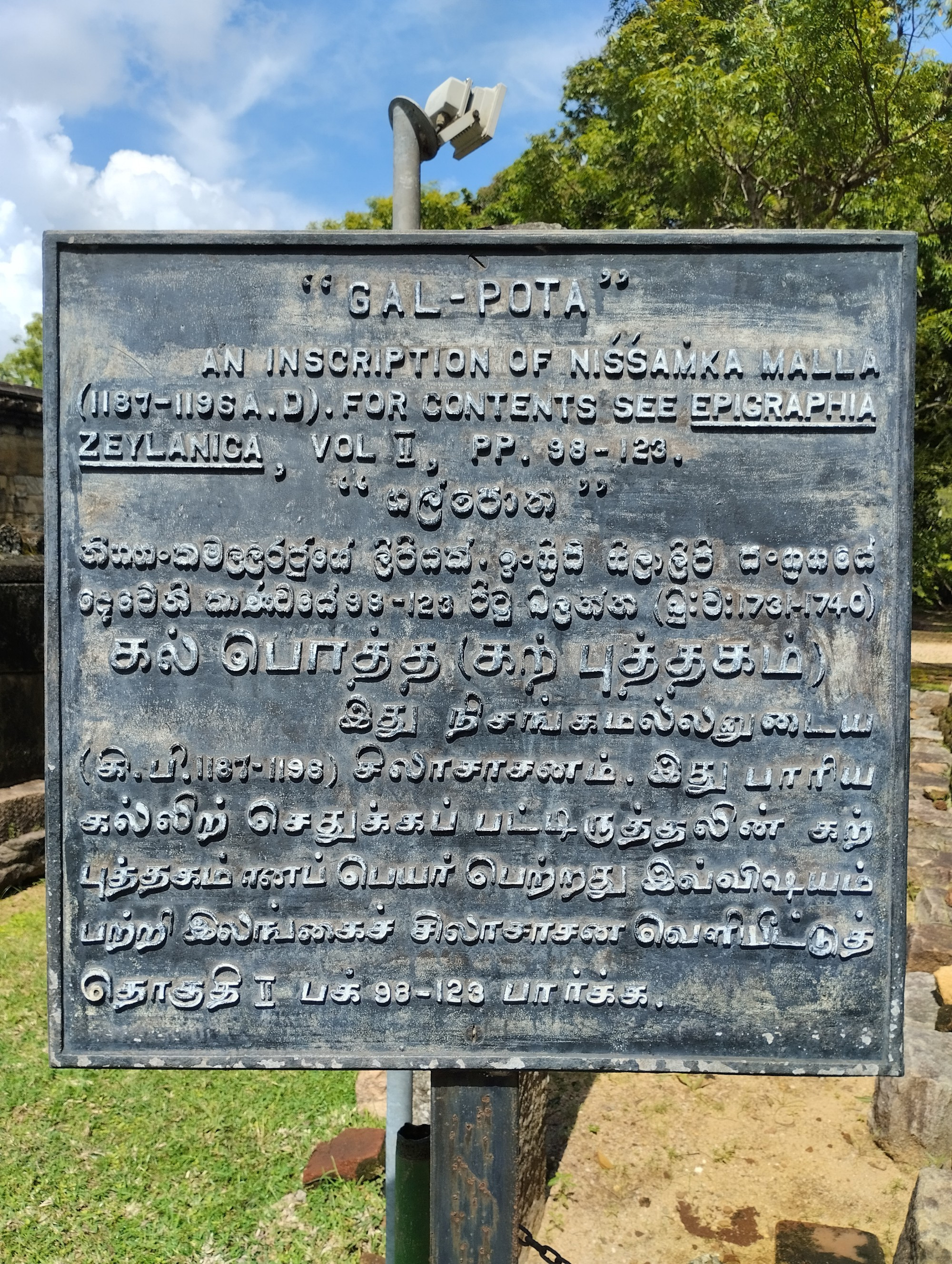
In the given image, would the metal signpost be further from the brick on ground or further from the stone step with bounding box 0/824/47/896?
the stone step with bounding box 0/824/47/896

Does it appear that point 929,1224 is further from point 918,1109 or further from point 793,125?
point 793,125

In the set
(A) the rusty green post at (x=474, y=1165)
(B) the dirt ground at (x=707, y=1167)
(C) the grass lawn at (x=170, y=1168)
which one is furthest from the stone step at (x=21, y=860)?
(A) the rusty green post at (x=474, y=1165)

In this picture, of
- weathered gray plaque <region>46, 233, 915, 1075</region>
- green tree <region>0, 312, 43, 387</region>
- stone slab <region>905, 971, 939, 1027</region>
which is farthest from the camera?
green tree <region>0, 312, 43, 387</region>

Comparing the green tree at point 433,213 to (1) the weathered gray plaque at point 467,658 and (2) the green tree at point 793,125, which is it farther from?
(1) the weathered gray plaque at point 467,658

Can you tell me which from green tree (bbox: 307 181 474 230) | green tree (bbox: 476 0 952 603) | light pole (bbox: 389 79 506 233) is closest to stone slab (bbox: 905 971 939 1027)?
light pole (bbox: 389 79 506 233)

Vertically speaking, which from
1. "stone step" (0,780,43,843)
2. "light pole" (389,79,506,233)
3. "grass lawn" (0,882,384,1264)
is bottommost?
"grass lawn" (0,882,384,1264)

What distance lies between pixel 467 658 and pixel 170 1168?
2.76 m

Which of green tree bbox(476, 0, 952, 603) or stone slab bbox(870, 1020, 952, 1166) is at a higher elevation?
green tree bbox(476, 0, 952, 603)

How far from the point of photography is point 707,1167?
3.95 metres

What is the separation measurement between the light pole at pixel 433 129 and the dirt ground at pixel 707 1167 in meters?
3.62

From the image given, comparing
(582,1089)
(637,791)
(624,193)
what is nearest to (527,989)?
(637,791)

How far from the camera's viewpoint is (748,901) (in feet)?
6.77

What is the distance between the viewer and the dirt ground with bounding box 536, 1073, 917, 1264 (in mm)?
3553

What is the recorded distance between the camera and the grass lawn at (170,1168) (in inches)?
127
